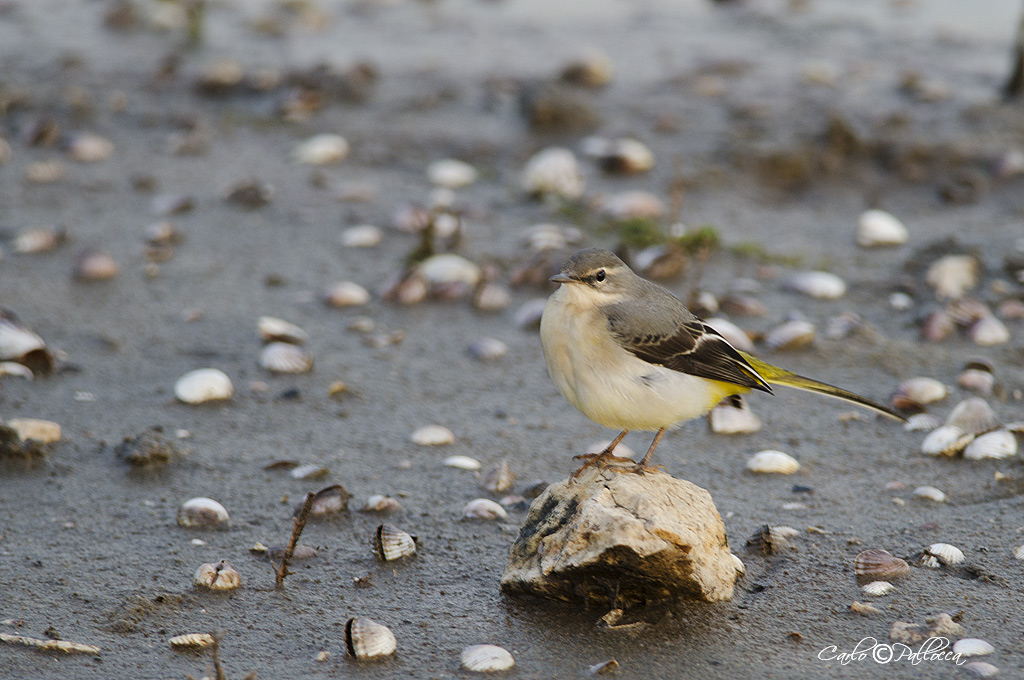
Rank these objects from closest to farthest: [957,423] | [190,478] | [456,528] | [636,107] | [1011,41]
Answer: [456,528], [190,478], [957,423], [636,107], [1011,41]

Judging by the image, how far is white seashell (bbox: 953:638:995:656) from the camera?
12.8ft

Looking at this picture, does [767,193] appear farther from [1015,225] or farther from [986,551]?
[986,551]

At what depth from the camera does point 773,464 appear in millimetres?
5602

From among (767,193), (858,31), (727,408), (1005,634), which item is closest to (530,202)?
(767,193)

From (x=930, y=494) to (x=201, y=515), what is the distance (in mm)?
3570

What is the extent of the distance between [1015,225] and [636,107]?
3.88m

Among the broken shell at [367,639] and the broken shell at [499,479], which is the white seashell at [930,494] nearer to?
the broken shell at [499,479]

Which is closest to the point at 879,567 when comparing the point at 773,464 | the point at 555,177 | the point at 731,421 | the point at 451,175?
the point at 773,464

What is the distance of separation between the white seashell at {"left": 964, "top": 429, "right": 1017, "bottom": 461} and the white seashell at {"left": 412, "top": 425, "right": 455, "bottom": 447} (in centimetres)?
283

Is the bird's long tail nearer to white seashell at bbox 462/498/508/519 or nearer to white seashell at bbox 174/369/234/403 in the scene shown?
white seashell at bbox 462/498/508/519

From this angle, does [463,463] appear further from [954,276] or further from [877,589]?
[954,276]

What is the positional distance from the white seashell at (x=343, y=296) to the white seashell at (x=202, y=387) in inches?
55.9

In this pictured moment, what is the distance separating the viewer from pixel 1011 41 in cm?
1292

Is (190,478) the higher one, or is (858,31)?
(858,31)
